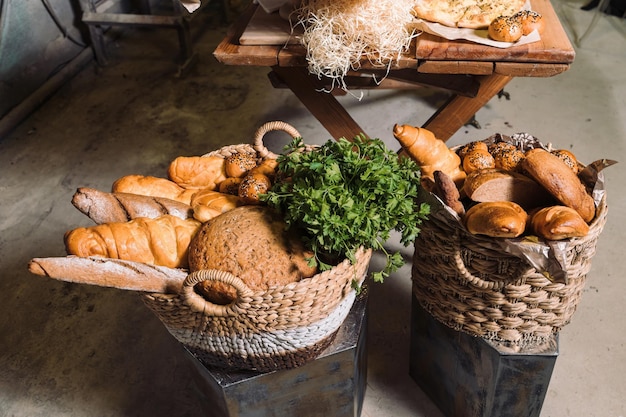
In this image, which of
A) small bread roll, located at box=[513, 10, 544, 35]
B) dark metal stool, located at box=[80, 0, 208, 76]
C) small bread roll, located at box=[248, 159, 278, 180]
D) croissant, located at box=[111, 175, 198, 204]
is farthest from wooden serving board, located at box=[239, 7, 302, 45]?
dark metal stool, located at box=[80, 0, 208, 76]

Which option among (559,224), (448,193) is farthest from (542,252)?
(448,193)

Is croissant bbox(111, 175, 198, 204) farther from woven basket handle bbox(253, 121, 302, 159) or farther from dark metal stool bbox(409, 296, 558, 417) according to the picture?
dark metal stool bbox(409, 296, 558, 417)

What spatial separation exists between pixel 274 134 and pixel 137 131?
107 cm

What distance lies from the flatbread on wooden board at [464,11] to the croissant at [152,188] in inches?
47.8

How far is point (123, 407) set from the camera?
240cm

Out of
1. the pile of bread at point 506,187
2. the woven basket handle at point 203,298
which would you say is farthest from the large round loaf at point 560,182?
the woven basket handle at point 203,298

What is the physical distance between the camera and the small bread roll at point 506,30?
84.0 inches

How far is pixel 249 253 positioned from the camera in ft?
5.20

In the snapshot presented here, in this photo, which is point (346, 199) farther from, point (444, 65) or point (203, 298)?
point (444, 65)

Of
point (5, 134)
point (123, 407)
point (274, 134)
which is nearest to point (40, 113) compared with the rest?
point (5, 134)

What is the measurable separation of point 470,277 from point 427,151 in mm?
448

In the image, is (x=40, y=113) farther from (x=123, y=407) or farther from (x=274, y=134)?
(x=123, y=407)

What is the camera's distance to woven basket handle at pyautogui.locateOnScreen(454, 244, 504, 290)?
5.58ft

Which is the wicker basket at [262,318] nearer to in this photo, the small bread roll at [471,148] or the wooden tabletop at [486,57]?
the small bread roll at [471,148]
